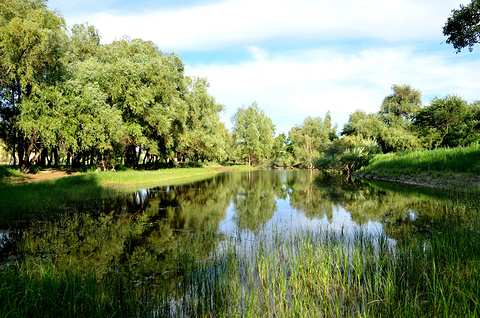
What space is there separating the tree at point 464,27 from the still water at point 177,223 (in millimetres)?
14806

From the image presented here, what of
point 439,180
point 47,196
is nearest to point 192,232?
point 47,196

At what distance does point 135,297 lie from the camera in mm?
4871

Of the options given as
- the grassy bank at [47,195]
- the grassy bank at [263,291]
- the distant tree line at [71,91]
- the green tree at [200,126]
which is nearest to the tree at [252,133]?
the green tree at [200,126]

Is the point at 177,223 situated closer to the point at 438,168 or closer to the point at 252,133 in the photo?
the point at 438,168

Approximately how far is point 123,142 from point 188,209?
69.6 ft

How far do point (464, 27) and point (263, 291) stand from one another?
27.3 metres

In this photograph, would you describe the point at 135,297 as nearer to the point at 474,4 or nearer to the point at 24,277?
the point at 24,277

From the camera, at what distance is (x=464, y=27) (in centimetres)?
2109

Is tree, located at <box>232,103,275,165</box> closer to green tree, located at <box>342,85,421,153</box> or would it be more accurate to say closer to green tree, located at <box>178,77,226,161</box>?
green tree, located at <box>178,77,226,161</box>

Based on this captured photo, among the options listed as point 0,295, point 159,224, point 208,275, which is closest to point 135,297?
point 208,275

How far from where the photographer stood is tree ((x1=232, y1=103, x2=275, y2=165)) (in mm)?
76131

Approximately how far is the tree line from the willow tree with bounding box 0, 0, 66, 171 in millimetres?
84

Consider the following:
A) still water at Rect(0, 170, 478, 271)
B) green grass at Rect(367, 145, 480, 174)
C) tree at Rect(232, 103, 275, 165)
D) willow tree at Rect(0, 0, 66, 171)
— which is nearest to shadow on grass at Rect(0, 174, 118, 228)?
still water at Rect(0, 170, 478, 271)

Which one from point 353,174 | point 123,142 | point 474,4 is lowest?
point 353,174
